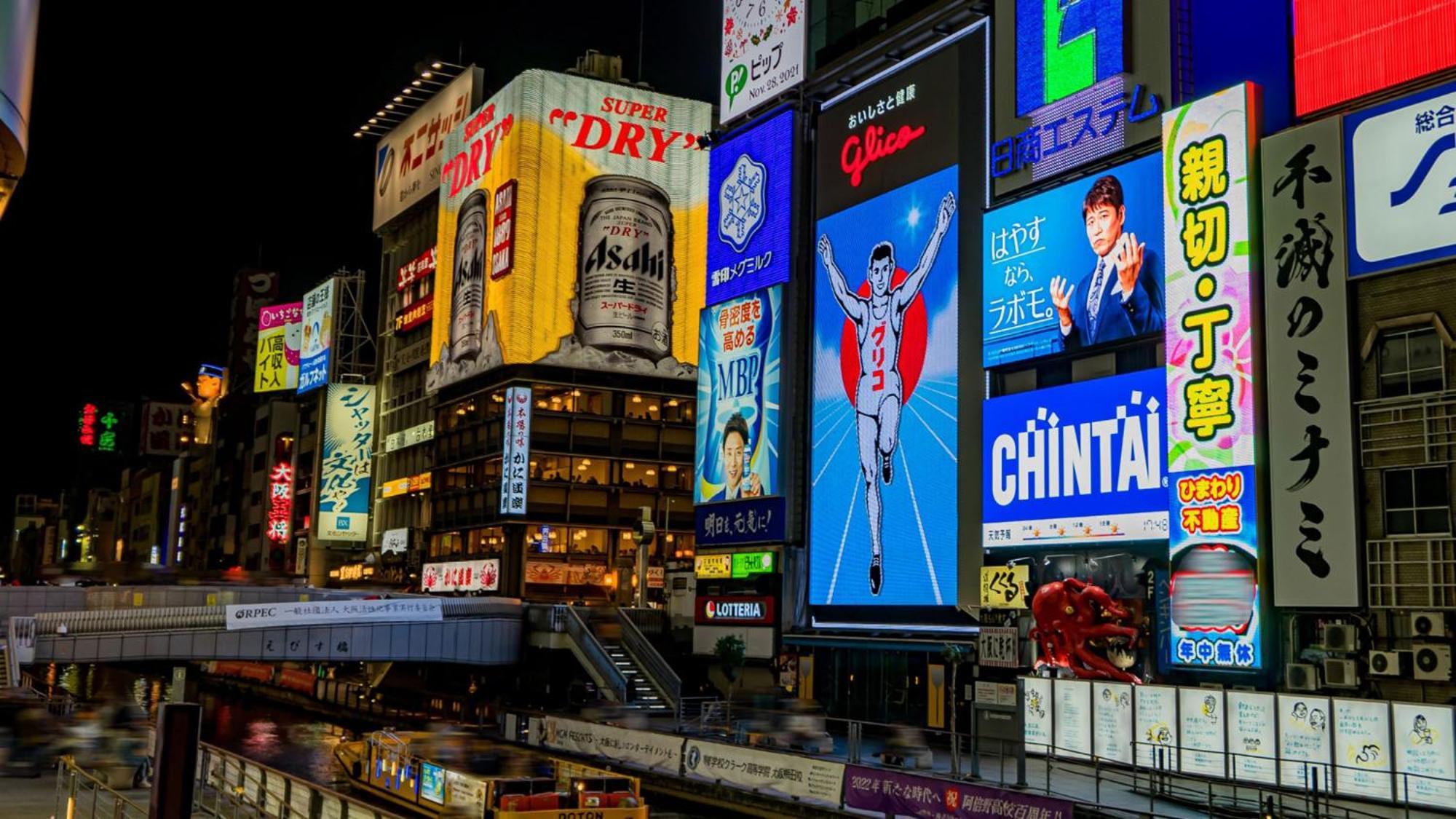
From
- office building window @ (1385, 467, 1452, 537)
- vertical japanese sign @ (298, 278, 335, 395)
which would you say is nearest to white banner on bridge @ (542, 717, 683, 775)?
office building window @ (1385, 467, 1452, 537)

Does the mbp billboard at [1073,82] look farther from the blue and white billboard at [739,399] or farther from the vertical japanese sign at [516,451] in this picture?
the vertical japanese sign at [516,451]

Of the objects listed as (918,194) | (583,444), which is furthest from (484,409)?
(918,194)

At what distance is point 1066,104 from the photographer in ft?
147

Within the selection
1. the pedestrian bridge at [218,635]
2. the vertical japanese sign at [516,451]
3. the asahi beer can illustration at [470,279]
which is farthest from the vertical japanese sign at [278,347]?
the pedestrian bridge at [218,635]

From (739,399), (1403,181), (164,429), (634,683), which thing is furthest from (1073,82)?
(164,429)

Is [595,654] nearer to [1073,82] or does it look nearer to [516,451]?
[1073,82]

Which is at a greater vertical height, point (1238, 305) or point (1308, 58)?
point (1308, 58)

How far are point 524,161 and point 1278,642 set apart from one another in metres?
69.2

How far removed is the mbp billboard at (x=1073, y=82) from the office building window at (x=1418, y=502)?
43.2ft

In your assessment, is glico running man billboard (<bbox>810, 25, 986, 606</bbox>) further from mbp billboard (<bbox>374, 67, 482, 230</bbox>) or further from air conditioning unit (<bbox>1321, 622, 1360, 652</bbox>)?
mbp billboard (<bbox>374, 67, 482, 230</bbox>)

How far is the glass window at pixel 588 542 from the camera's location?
9481 centimetres

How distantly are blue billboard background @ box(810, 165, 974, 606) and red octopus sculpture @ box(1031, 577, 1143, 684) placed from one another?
6684 mm

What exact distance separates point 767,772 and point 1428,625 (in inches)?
617

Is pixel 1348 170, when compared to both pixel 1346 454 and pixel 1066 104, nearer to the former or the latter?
pixel 1346 454
